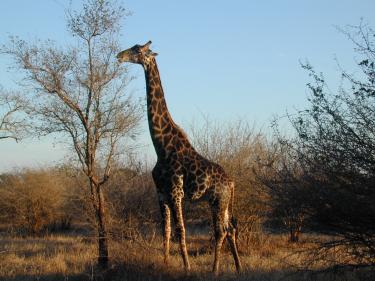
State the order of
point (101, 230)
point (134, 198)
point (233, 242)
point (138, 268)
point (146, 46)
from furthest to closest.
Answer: point (134, 198) → point (101, 230) → point (146, 46) → point (233, 242) → point (138, 268)

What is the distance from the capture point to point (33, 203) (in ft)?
91.8

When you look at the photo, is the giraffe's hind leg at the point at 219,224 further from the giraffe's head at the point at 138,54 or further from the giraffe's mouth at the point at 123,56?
the giraffe's mouth at the point at 123,56

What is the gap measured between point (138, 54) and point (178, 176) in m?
2.66

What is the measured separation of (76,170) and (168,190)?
3397 mm

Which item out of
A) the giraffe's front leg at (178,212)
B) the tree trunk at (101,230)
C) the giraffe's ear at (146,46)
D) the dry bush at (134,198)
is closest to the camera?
the giraffe's front leg at (178,212)

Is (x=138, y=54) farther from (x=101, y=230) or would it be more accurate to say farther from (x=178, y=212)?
(x=101, y=230)

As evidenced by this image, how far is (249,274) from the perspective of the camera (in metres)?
10.2

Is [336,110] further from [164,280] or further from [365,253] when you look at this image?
[164,280]

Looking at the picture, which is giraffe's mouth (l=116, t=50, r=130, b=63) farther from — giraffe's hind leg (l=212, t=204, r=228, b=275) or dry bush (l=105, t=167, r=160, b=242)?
dry bush (l=105, t=167, r=160, b=242)

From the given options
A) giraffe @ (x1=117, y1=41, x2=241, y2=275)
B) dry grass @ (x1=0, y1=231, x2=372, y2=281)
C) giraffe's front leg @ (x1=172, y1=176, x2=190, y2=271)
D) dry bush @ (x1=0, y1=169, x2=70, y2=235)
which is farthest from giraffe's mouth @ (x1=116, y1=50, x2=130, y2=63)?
dry bush @ (x1=0, y1=169, x2=70, y2=235)

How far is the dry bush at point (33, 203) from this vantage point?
27344 millimetres

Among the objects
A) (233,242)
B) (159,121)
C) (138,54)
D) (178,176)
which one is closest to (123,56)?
(138,54)

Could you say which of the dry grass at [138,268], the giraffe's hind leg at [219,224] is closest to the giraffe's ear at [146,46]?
the giraffe's hind leg at [219,224]

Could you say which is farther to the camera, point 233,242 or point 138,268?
point 233,242
